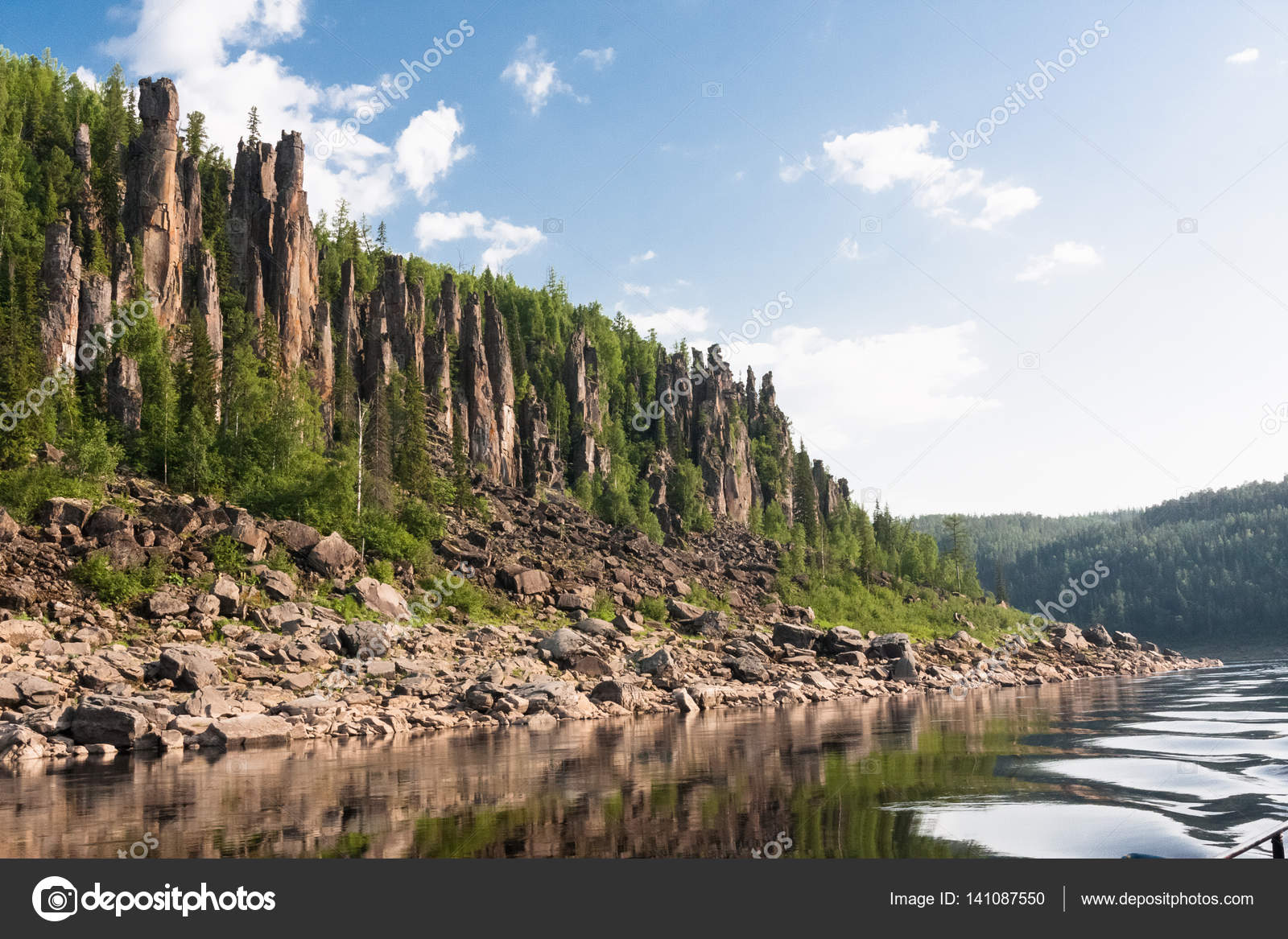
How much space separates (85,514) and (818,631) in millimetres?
53532

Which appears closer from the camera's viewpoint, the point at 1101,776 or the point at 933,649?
the point at 1101,776

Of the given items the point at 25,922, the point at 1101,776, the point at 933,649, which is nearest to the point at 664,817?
the point at 25,922

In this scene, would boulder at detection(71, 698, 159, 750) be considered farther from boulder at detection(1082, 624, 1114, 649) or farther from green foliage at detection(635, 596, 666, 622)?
boulder at detection(1082, 624, 1114, 649)

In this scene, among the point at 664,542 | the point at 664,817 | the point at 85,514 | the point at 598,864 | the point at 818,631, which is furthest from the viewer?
the point at 664,542

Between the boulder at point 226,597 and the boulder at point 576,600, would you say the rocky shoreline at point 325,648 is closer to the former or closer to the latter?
the boulder at point 226,597

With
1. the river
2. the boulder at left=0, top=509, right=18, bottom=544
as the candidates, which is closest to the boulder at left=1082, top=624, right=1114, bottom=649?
the river

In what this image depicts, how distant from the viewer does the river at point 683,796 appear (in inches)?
530

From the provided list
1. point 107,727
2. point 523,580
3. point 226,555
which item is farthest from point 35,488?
point 523,580

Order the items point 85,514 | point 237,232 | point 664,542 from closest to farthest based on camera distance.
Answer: point 85,514 < point 237,232 < point 664,542

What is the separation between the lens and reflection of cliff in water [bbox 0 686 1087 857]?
13469 mm

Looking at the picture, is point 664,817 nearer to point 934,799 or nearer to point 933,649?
point 934,799

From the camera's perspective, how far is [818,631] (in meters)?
72.7

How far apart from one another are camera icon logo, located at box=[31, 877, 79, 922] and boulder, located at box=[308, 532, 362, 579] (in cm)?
4656

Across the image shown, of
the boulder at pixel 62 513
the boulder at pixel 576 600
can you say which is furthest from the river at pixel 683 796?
the boulder at pixel 576 600
